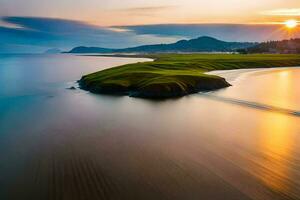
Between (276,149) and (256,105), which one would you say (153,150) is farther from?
(256,105)

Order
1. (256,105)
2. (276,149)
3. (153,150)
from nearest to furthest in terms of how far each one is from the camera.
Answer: (276,149) < (153,150) < (256,105)

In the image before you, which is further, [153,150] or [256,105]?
[256,105]

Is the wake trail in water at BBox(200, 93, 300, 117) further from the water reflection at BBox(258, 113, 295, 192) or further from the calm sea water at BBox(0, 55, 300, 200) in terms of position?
the water reflection at BBox(258, 113, 295, 192)

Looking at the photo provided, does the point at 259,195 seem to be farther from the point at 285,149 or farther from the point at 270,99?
the point at 270,99

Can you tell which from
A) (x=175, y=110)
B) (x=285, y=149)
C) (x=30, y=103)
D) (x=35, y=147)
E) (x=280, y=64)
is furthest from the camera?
(x=280, y=64)

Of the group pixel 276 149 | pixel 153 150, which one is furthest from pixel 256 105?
pixel 153 150

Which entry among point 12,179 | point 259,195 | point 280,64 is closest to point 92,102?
point 12,179

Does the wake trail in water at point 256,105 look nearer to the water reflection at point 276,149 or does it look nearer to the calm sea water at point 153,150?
the calm sea water at point 153,150

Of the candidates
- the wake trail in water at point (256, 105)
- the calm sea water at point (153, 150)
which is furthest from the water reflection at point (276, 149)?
the wake trail in water at point (256, 105)

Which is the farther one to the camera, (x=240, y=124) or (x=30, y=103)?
(x=30, y=103)
